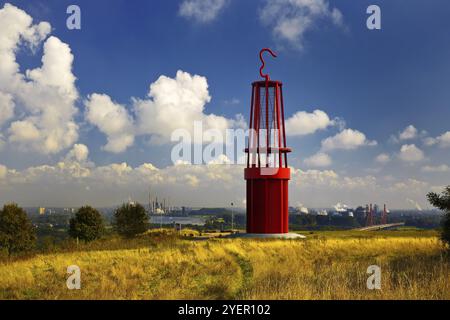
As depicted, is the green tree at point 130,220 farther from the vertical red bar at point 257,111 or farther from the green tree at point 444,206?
the green tree at point 444,206

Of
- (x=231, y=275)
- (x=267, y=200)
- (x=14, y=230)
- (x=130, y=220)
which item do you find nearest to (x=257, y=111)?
(x=267, y=200)

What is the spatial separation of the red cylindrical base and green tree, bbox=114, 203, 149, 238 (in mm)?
12850

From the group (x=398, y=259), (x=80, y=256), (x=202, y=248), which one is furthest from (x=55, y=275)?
(x=398, y=259)

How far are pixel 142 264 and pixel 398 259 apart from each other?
12.0 meters

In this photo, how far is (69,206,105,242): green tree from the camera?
153 feet

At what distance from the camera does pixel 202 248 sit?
26.0m

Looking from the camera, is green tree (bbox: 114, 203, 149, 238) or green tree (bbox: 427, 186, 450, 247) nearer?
green tree (bbox: 427, 186, 450, 247)

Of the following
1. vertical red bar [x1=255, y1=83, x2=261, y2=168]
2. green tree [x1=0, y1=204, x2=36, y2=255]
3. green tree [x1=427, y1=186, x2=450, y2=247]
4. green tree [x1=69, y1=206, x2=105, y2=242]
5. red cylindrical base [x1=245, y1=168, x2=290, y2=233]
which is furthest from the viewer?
green tree [x1=69, y1=206, x2=105, y2=242]

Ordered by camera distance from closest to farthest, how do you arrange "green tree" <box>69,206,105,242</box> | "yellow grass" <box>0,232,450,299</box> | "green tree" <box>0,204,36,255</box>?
"yellow grass" <box>0,232,450,299</box> < "green tree" <box>0,204,36,255</box> < "green tree" <box>69,206,105,242</box>

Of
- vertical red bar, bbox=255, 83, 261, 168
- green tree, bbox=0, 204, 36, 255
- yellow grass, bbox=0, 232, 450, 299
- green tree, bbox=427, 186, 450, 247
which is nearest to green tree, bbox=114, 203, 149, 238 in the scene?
green tree, bbox=0, 204, 36, 255

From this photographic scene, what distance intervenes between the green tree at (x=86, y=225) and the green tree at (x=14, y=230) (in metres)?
4.33

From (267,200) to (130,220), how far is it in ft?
50.0

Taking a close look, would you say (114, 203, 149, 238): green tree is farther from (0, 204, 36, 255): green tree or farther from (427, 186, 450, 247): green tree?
(427, 186, 450, 247): green tree
